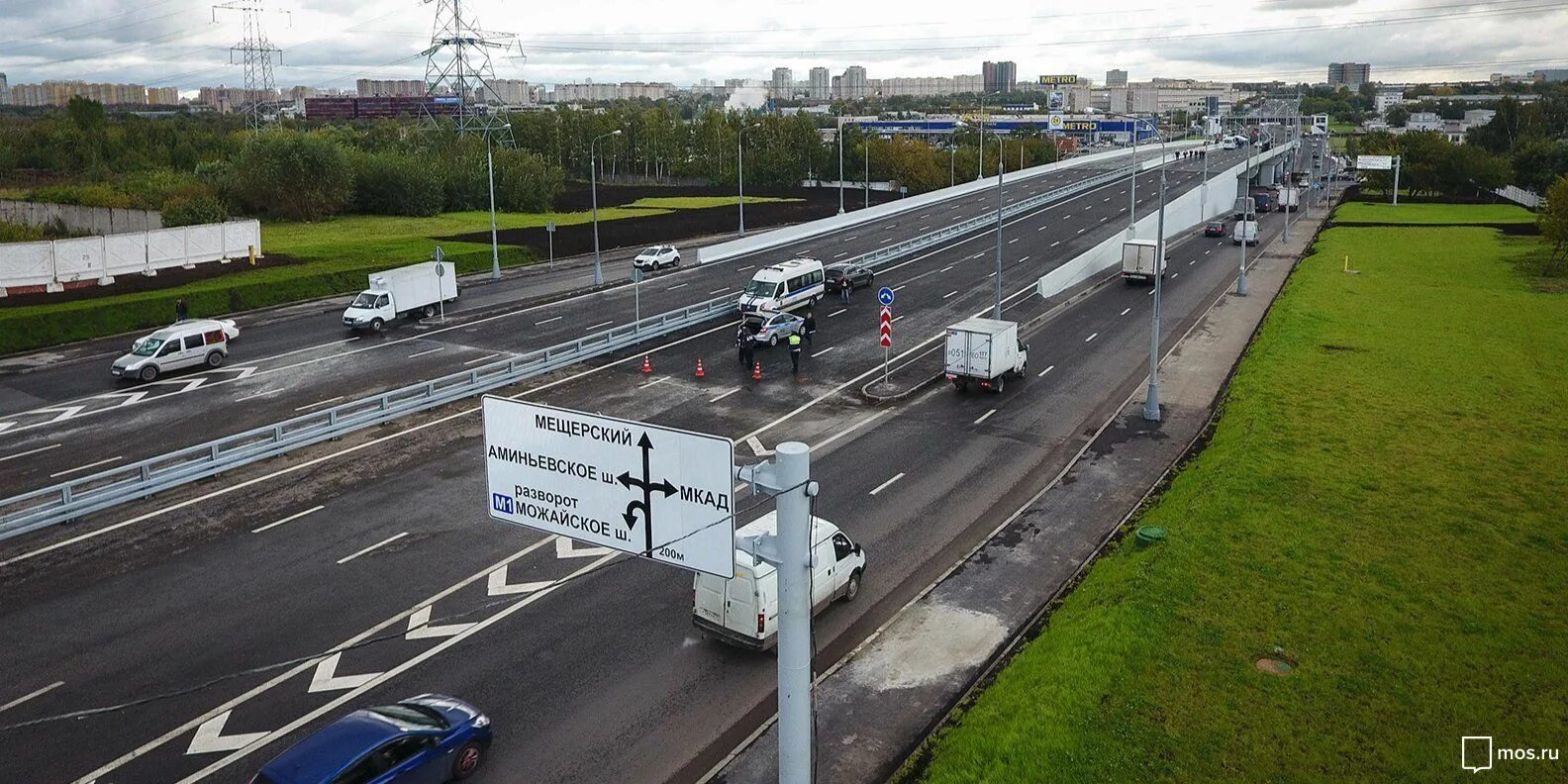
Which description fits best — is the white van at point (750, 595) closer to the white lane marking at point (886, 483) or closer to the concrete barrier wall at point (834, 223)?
the white lane marking at point (886, 483)

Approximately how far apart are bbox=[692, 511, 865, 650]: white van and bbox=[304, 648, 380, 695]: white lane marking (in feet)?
17.2

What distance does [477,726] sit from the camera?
14000mm

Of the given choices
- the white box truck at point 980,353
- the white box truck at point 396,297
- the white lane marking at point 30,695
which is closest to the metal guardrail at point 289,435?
the white lane marking at point 30,695

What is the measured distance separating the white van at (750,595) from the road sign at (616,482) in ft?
15.7

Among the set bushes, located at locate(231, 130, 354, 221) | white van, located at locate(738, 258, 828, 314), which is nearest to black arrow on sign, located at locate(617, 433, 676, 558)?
white van, located at locate(738, 258, 828, 314)

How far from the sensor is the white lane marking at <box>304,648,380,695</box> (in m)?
16.5

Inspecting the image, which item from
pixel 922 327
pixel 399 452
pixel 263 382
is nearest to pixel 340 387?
pixel 263 382

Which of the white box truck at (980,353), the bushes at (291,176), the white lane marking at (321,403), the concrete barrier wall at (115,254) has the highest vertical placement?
A: the bushes at (291,176)

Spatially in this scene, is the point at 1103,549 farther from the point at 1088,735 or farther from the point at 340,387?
the point at 340,387

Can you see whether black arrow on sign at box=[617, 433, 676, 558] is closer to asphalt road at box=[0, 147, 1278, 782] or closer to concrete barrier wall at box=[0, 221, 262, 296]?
asphalt road at box=[0, 147, 1278, 782]

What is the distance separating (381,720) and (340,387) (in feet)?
81.3

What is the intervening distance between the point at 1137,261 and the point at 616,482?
4951 cm

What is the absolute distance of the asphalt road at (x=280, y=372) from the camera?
98.0 ft

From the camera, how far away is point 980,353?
34281 mm
